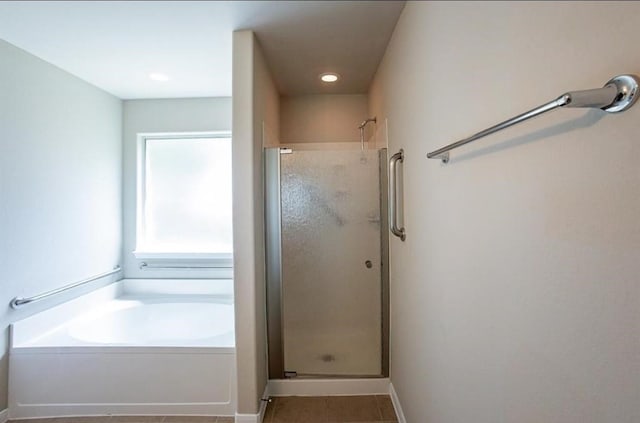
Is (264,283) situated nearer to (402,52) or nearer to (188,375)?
(188,375)

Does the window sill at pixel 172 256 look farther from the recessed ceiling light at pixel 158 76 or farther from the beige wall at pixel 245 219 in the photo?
the recessed ceiling light at pixel 158 76

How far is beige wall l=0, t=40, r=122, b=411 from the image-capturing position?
6.64 ft

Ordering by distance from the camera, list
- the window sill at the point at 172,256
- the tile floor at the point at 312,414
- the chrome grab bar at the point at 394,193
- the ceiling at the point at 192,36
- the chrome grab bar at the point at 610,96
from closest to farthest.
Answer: the chrome grab bar at the point at 610,96 < the ceiling at the point at 192,36 < the chrome grab bar at the point at 394,193 < the tile floor at the point at 312,414 < the window sill at the point at 172,256

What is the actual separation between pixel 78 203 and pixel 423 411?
2.84m

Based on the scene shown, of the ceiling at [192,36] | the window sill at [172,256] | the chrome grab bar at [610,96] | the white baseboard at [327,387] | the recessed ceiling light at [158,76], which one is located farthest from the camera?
the window sill at [172,256]

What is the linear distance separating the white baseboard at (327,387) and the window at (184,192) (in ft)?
4.61

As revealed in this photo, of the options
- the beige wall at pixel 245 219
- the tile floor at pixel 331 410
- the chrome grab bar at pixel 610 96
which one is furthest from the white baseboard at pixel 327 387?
the chrome grab bar at pixel 610 96

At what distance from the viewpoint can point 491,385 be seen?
91 centimetres

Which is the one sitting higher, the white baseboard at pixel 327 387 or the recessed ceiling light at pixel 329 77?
the recessed ceiling light at pixel 329 77

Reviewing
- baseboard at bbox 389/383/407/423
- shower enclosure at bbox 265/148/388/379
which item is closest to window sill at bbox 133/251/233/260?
shower enclosure at bbox 265/148/388/379

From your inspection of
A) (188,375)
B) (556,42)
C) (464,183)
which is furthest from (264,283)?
(556,42)

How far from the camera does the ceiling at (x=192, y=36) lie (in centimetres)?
167

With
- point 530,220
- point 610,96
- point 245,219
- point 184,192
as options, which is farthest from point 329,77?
point 610,96

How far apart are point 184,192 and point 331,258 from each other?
70.0 inches
